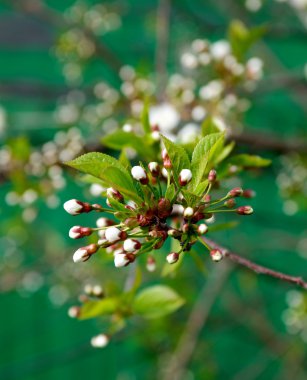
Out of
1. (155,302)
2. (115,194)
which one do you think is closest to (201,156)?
(115,194)

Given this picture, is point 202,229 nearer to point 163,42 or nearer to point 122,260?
point 122,260

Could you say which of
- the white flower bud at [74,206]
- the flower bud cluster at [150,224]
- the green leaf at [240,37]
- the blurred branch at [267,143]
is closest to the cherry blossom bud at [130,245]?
the flower bud cluster at [150,224]

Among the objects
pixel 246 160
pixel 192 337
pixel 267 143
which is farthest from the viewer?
pixel 192 337

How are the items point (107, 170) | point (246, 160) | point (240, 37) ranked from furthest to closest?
1. point (240, 37)
2. point (246, 160)
3. point (107, 170)

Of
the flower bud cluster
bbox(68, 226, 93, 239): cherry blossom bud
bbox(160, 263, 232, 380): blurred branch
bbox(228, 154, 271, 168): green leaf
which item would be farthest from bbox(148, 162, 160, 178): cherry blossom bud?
bbox(160, 263, 232, 380): blurred branch

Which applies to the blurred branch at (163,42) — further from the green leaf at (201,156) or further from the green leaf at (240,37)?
the green leaf at (201,156)

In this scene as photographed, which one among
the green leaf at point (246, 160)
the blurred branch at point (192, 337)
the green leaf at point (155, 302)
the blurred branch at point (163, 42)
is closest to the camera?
the green leaf at point (246, 160)

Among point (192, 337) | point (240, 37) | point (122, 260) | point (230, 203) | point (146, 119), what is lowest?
point (192, 337)
